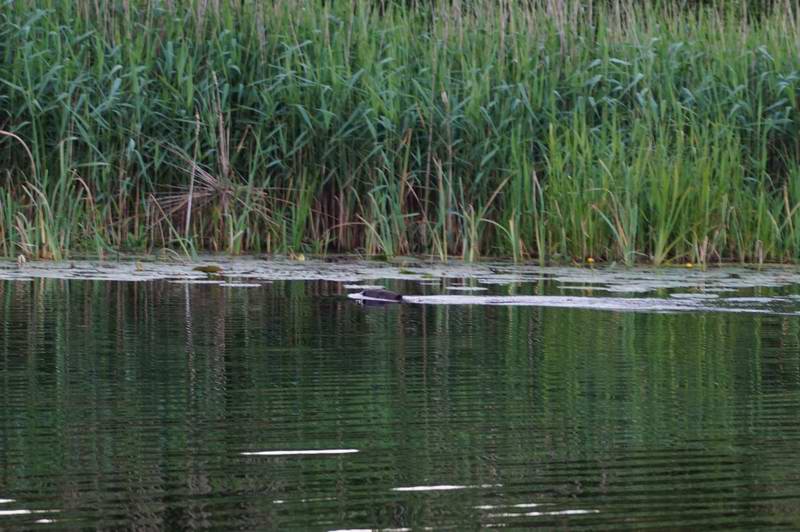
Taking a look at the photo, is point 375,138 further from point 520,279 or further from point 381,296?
point 381,296

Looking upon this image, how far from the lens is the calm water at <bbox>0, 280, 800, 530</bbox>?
10.6ft

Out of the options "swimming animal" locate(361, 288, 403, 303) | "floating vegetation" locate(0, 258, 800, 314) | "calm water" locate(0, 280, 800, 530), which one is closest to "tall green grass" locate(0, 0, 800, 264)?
"floating vegetation" locate(0, 258, 800, 314)

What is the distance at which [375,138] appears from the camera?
10.4 metres

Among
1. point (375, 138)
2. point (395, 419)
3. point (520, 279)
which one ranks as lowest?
point (395, 419)

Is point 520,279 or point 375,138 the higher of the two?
point 375,138

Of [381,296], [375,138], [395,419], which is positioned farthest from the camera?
[375,138]

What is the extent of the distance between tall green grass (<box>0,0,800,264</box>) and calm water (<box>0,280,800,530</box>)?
301 centimetres

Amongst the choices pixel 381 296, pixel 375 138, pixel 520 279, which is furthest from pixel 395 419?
pixel 375 138

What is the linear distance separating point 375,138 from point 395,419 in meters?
6.30

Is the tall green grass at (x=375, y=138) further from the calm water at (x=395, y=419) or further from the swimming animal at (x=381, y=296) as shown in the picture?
the calm water at (x=395, y=419)

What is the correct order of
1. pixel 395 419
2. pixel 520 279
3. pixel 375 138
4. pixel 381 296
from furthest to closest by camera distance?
1. pixel 375 138
2. pixel 520 279
3. pixel 381 296
4. pixel 395 419

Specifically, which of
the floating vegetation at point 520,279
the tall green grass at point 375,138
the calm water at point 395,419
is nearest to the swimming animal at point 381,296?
the floating vegetation at point 520,279

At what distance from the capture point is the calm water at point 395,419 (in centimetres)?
322

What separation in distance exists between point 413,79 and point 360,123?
1.77ft
